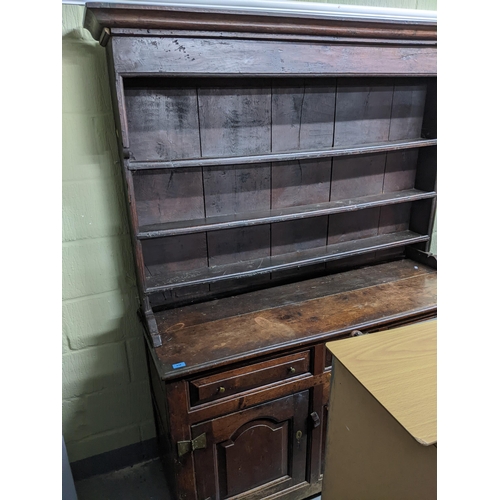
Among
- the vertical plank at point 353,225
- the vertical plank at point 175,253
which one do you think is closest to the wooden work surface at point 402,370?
the vertical plank at point 175,253

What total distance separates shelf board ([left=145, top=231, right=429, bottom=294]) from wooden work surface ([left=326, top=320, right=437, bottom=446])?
0.89m

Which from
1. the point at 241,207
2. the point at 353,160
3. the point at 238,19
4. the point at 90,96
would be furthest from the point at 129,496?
the point at 238,19

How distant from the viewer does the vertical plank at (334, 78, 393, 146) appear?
1712 mm

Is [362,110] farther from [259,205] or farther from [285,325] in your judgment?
[285,325]

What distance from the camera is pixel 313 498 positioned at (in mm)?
1736

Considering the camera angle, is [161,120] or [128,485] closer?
[161,120]

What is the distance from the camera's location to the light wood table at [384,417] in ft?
1.99

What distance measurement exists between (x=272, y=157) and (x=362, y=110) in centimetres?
55

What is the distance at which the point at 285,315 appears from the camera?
1604 mm

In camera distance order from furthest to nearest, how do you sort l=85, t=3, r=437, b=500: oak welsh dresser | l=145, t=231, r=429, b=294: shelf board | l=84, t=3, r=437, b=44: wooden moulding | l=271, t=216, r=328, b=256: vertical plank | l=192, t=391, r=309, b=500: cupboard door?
1. l=271, t=216, r=328, b=256: vertical plank
2. l=145, t=231, r=429, b=294: shelf board
3. l=192, t=391, r=309, b=500: cupboard door
4. l=85, t=3, r=437, b=500: oak welsh dresser
5. l=84, t=3, r=437, b=44: wooden moulding

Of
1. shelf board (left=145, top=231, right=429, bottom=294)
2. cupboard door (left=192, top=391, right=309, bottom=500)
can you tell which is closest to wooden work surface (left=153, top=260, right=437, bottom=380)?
shelf board (left=145, top=231, right=429, bottom=294)

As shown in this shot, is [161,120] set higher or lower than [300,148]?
higher

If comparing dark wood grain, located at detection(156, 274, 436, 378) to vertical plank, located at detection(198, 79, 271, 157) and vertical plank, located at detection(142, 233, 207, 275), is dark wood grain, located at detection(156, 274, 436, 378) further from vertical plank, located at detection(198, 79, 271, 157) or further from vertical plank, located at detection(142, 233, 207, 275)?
vertical plank, located at detection(198, 79, 271, 157)

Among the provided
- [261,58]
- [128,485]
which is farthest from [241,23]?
[128,485]
